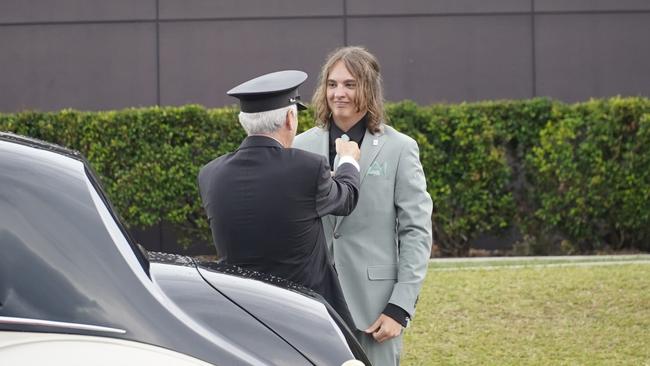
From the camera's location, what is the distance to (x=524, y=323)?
8.95 m

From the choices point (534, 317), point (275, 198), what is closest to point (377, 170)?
point (275, 198)

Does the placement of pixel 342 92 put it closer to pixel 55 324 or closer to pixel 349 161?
pixel 349 161

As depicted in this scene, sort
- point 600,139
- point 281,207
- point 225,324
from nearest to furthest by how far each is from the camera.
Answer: point 225,324
point 281,207
point 600,139

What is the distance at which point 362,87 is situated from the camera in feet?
14.5

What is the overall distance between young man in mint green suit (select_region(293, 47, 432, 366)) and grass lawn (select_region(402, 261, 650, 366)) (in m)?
3.66

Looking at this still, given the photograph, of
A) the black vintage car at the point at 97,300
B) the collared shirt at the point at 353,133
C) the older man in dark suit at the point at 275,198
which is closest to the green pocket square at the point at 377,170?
the collared shirt at the point at 353,133

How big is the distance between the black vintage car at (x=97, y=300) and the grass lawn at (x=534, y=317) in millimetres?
5138

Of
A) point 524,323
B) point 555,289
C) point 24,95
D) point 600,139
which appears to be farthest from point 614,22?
point 24,95

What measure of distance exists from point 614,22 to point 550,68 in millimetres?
1059

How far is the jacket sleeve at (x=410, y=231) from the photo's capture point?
14.2 feet

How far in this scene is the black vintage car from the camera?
8.68 feet

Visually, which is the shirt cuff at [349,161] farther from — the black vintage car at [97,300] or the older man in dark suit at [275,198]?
the black vintage car at [97,300]

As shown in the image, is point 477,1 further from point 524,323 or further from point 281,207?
point 281,207

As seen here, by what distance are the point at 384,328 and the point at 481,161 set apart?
873cm
